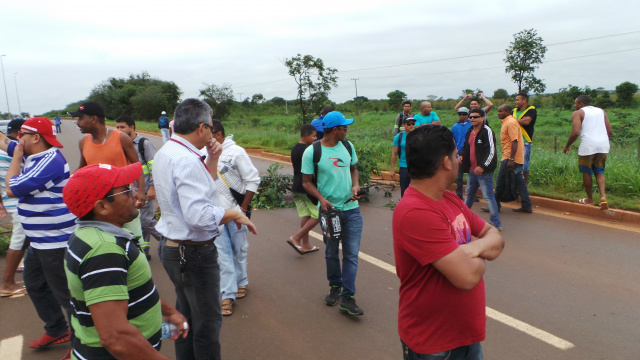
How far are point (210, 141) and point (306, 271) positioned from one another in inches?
108

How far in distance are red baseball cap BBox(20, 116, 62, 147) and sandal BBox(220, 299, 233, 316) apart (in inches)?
81.3

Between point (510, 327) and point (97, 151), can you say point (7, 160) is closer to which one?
point (97, 151)

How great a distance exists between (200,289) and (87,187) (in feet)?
3.94

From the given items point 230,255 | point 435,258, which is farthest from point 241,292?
point 435,258

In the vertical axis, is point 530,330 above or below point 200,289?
below

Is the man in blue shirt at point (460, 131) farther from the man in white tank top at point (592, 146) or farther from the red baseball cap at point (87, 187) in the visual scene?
the red baseball cap at point (87, 187)

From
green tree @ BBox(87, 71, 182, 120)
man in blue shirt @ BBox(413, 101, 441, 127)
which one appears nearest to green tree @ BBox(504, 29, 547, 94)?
man in blue shirt @ BBox(413, 101, 441, 127)

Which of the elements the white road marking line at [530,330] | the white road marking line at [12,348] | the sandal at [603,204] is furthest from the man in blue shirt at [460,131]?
the white road marking line at [12,348]

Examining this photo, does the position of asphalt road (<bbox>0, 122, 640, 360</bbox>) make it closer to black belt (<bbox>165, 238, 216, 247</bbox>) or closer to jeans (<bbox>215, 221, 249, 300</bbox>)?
jeans (<bbox>215, 221, 249, 300</bbox>)

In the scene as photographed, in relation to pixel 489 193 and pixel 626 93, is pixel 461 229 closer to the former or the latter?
pixel 489 193

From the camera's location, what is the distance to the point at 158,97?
5891 cm

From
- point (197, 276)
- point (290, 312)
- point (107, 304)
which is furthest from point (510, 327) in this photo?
point (107, 304)

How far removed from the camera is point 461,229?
2188 millimetres

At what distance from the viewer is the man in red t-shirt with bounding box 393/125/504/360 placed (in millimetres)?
1971
